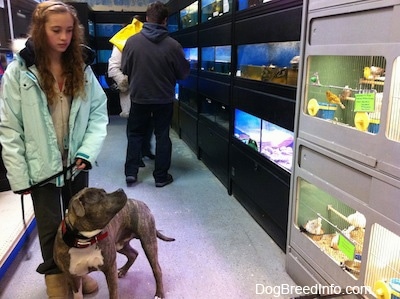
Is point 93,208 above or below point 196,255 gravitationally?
above

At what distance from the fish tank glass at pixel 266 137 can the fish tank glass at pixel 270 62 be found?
34 cm

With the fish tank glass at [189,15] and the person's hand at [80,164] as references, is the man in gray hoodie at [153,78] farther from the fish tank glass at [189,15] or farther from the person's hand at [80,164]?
the person's hand at [80,164]

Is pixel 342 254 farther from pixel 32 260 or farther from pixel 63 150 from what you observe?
pixel 32 260

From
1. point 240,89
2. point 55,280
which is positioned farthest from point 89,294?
point 240,89

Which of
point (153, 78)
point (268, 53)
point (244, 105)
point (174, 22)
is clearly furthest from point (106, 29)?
point (268, 53)

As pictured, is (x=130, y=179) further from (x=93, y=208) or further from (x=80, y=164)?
(x=93, y=208)

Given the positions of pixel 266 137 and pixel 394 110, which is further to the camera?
pixel 266 137

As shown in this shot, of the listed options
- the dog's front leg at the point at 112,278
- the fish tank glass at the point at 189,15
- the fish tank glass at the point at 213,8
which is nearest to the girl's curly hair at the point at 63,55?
the dog's front leg at the point at 112,278

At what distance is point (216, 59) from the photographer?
4043 millimetres

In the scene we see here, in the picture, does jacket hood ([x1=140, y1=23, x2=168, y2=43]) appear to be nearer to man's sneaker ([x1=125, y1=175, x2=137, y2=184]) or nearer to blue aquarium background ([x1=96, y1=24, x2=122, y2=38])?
man's sneaker ([x1=125, y1=175, x2=137, y2=184])

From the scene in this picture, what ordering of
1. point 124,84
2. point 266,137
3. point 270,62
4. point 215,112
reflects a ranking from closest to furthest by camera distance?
point 270,62 < point 266,137 < point 215,112 < point 124,84

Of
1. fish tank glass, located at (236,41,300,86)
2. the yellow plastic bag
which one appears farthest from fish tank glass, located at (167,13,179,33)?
fish tank glass, located at (236,41,300,86)

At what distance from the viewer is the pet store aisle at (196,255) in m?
2.18

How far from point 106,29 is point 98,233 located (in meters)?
6.75
